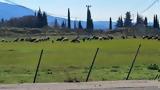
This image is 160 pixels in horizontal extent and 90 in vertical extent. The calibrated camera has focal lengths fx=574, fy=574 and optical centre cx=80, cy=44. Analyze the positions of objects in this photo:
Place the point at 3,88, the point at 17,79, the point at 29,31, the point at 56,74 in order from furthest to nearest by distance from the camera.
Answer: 1. the point at 29,31
2. the point at 56,74
3. the point at 17,79
4. the point at 3,88

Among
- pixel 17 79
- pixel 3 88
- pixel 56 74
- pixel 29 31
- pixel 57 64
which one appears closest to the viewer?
pixel 3 88

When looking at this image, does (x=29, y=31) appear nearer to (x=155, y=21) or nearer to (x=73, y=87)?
(x=155, y=21)

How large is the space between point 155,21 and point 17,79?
171315 millimetres

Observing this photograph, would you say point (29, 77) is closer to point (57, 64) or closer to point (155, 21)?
point (57, 64)

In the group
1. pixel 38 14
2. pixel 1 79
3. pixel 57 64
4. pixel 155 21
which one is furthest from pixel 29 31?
pixel 1 79

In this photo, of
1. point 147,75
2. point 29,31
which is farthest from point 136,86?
point 29,31

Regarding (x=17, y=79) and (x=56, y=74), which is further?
(x=56, y=74)

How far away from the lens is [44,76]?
95.9 feet

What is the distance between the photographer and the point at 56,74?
30.7m

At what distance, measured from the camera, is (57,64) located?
3988 centimetres

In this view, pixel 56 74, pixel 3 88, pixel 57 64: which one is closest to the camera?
pixel 3 88

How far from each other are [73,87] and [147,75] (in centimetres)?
828

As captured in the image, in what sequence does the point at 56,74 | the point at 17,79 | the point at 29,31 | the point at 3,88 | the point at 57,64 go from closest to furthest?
the point at 3,88, the point at 17,79, the point at 56,74, the point at 57,64, the point at 29,31

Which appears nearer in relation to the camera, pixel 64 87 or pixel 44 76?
pixel 64 87
